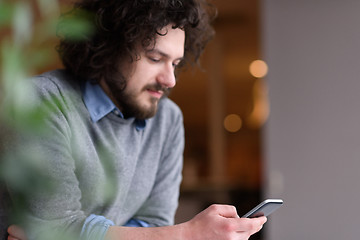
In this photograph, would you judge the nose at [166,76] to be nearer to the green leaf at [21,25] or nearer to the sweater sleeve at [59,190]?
the sweater sleeve at [59,190]

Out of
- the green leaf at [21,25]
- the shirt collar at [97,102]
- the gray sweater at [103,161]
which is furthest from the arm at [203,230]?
the green leaf at [21,25]

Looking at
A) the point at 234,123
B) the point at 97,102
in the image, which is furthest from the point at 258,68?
the point at 97,102

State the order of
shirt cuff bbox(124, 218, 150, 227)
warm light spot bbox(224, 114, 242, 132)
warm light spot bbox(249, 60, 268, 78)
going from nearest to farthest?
1. shirt cuff bbox(124, 218, 150, 227)
2. warm light spot bbox(249, 60, 268, 78)
3. warm light spot bbox(224, 114, 242, 132)

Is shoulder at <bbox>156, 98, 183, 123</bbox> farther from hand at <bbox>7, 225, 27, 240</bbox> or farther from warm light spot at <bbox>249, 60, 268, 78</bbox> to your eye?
warm light spot at <bbox>249, 60, 268, 78</bbox>

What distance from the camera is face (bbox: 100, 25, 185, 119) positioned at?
1475 mm

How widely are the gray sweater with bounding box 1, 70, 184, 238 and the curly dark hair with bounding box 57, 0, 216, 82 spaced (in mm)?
99

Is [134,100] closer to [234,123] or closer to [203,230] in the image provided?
[203,230]

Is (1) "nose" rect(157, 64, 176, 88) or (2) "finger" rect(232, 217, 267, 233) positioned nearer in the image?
(2) "finger" rect(232, 217, 267, 233)

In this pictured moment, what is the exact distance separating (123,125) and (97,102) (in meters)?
0.13

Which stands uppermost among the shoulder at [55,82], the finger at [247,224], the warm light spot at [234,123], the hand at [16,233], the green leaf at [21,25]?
the green leaf at [21,25]

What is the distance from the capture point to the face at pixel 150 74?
1.47 metres

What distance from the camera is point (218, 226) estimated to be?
114 cm

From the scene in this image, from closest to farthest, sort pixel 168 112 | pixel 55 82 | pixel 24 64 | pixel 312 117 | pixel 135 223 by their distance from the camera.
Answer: pixel 24 64 < pixel 55 82 < pixel 135 223 < pixel 168 112 < pixel 312 117

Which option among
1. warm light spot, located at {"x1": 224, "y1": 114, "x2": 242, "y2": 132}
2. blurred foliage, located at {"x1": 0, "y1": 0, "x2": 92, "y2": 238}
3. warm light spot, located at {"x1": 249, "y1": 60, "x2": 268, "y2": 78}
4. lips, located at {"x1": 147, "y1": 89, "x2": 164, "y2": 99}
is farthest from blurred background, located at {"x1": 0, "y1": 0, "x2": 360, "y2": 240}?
warm light spot, located at {"x1": 224, "y1": 114, "x2": 242, "y2": 132}
